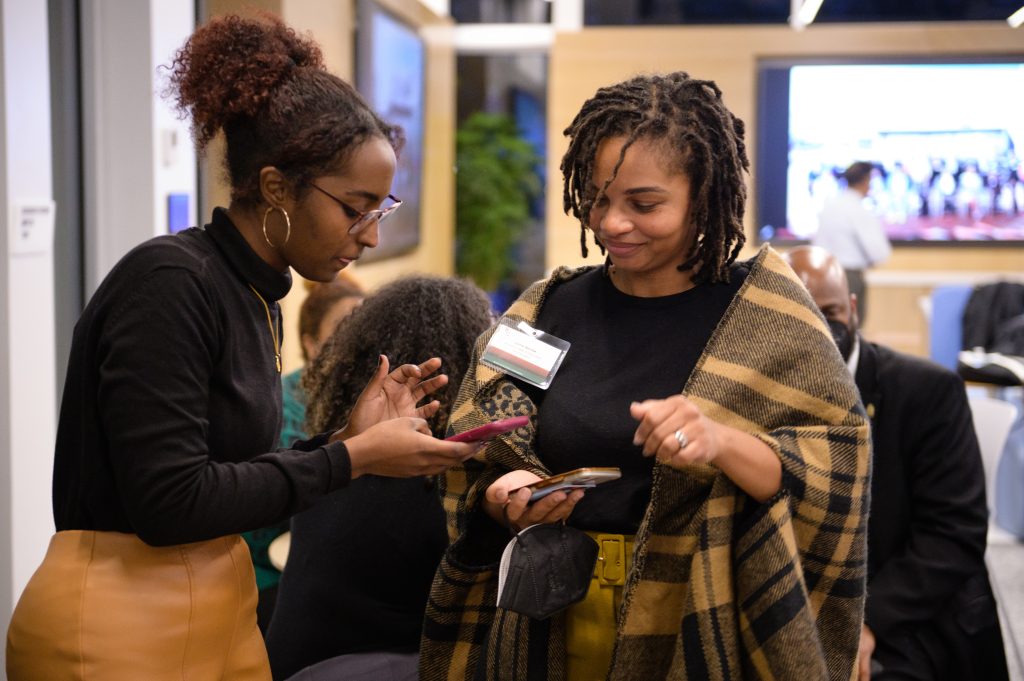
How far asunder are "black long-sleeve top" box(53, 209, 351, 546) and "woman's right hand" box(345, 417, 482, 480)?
0.11 feet

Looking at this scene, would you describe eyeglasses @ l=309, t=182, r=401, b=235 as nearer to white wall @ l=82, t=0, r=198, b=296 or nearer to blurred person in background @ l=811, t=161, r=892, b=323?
white wall @ l=82, t=0, r=198, b=296

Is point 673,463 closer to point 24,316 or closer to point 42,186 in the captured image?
point 24,316

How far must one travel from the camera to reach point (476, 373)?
177 centimetres

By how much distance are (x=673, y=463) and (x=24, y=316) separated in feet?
6.76

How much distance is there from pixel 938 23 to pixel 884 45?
1.61ft

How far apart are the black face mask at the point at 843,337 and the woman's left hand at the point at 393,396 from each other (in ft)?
3.68

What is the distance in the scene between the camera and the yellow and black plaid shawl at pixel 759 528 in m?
1.57

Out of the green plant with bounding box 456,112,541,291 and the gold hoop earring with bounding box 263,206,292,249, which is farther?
the green plant with bounding box 456,112,541,291

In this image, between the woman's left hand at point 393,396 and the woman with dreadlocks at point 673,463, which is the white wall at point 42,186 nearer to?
the woman's left hand at point 393,396

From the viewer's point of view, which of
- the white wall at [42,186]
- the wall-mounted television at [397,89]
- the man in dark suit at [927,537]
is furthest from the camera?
the wall-mounted television at [397,89]

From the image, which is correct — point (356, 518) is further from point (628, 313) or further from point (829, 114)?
point (829, 114)

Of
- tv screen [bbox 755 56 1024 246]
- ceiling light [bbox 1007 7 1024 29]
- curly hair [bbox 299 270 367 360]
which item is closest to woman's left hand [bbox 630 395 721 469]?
curly hair [bbox 299 270 367 360]

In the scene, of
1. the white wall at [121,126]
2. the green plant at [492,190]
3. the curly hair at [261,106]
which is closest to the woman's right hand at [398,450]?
the curly hair at [261,106]

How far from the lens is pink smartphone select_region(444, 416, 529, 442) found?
1572mm
